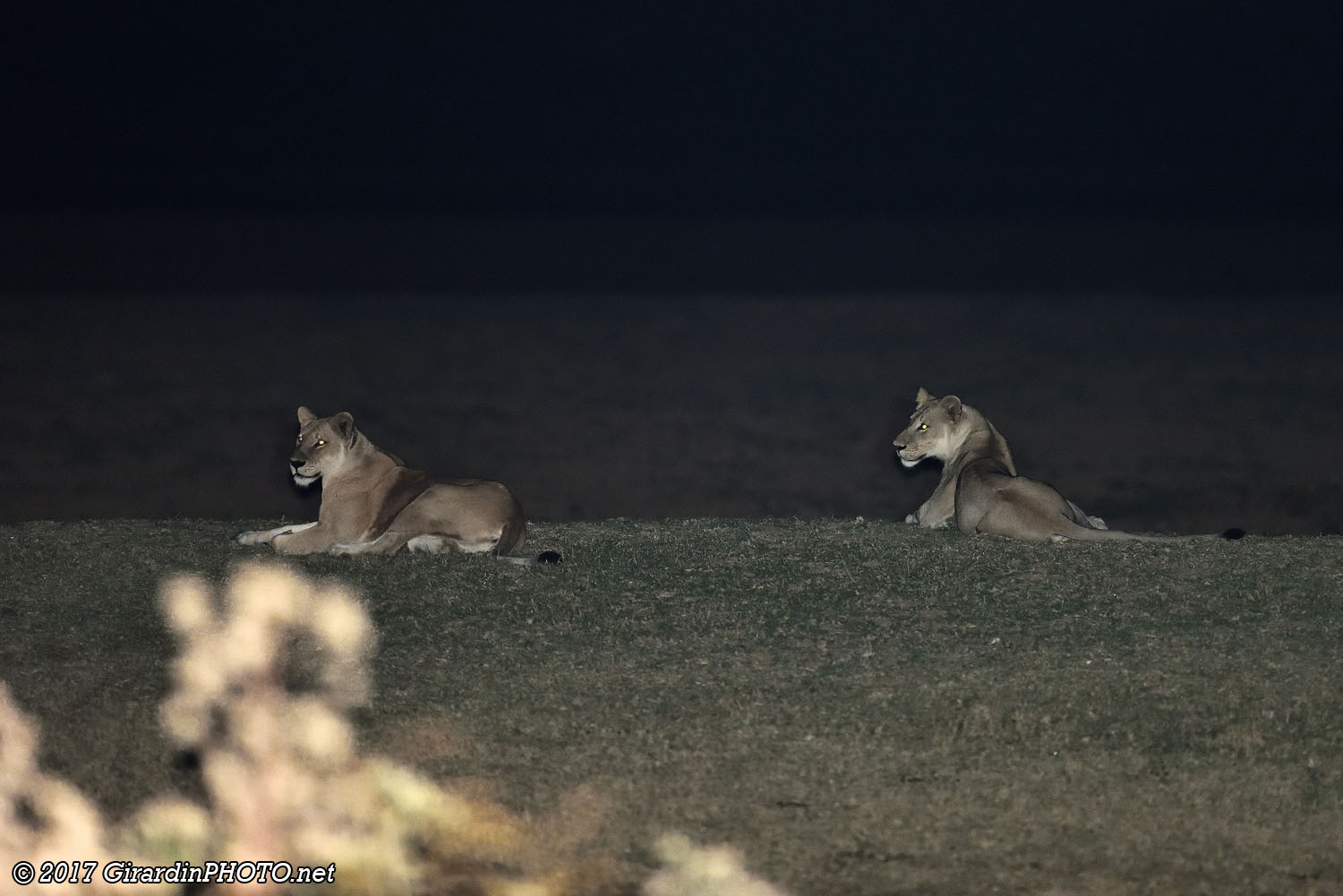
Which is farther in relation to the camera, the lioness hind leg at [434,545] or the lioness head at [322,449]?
the lioness head at [322,449]

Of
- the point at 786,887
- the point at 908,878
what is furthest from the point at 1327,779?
the point at 786,887

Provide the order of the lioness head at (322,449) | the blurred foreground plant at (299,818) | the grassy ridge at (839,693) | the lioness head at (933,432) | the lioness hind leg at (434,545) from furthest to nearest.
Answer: the lioness head at (933,432) → the lioness head at (322,449) → the lioness hind leg at (434,545) → the grassy ridge at (839,693) → the blurred foreground plant at (299,818)

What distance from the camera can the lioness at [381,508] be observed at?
8742mm

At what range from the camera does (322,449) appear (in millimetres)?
9305

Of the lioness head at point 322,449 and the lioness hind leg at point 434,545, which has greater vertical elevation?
the lioness head at point 322,449

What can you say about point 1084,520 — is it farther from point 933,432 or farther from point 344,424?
point 344,424

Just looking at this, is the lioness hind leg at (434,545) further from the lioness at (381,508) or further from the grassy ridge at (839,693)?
the grassy ridge at (839,693)

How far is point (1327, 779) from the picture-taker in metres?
5.56

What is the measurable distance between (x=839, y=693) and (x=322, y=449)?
160 inches

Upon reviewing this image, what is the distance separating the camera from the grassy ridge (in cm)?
503

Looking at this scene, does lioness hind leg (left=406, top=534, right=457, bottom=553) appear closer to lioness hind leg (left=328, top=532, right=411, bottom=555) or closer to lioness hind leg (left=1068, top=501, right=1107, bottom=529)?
lioness hind leg (left=328, top=532, right=411, bottom=555)

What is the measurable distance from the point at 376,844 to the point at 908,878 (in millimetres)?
1652

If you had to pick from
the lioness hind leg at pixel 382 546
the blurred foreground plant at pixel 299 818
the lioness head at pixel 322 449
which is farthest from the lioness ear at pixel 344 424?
the blurred foreground plant at pixel 299 818

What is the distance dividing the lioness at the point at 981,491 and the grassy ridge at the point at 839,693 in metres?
0.17
